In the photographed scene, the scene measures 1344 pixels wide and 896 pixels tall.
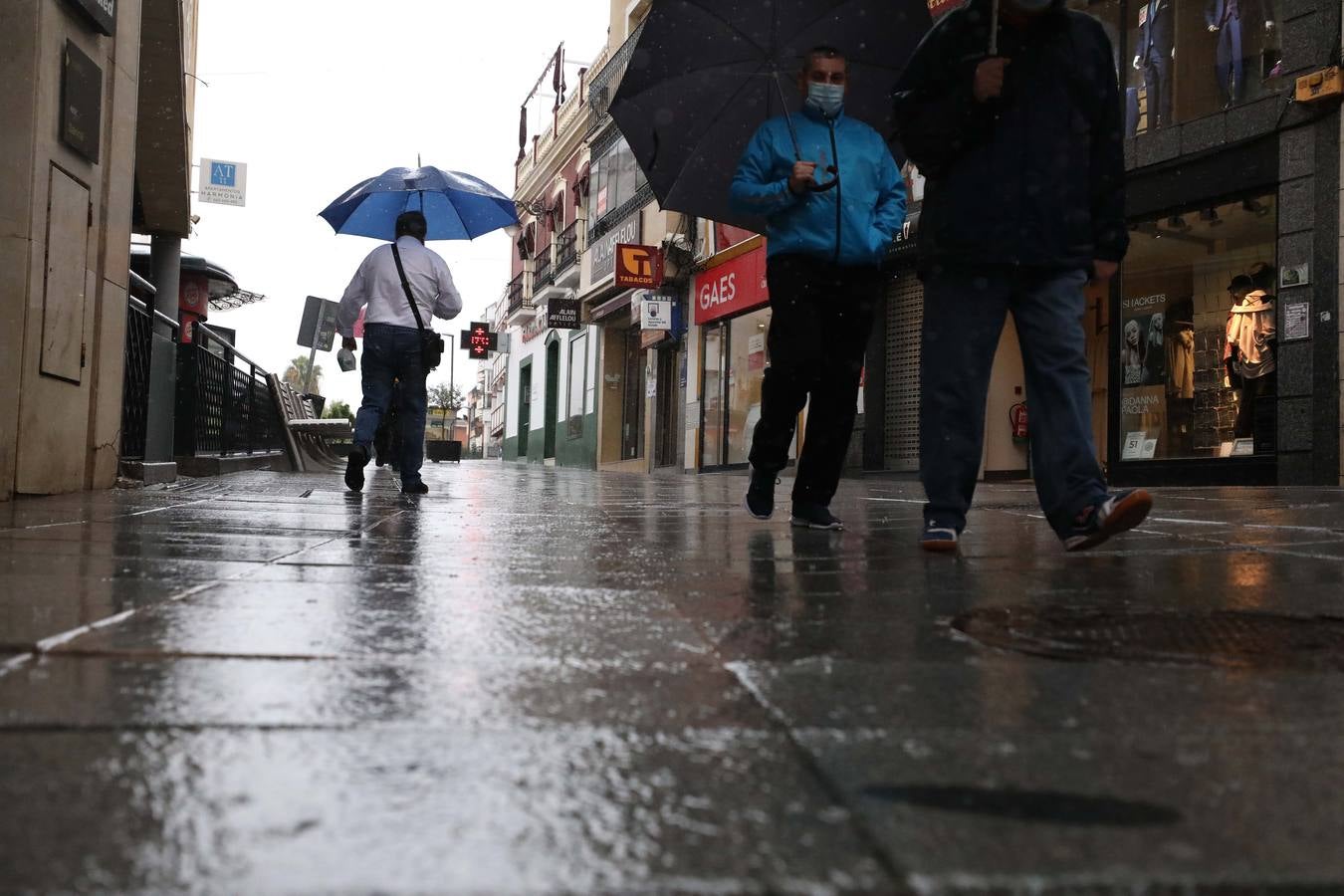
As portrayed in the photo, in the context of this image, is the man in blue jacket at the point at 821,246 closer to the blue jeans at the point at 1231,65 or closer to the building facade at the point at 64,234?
the building facade at the point at 64,234

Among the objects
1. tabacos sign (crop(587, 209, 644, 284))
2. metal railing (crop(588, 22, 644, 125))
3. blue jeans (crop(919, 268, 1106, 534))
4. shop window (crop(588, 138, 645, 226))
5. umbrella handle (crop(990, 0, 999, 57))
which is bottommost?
blue jeans (crop(919, 268, 1106, 534))

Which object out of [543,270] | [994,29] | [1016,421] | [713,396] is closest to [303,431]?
[1016,421]

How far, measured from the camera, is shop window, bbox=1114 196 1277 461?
12.0 metres

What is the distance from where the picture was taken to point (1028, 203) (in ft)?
12.9

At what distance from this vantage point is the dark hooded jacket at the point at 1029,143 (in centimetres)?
392

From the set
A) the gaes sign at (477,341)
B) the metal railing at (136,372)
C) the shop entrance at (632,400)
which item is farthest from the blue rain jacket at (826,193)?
the gaes sign at (477,341)

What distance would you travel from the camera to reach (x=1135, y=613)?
2.64 metres

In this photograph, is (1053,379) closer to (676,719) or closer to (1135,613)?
(1135,613)

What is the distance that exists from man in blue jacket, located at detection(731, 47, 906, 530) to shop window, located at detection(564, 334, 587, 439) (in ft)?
93.4

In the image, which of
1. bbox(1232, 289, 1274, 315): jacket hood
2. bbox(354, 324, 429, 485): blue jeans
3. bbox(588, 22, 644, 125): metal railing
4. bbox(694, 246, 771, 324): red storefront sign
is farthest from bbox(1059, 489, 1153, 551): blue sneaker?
bbox(588, 22, 644, 125): metal railing

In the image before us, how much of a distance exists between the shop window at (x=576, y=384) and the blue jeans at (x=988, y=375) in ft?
96.5

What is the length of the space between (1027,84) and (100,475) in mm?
5689

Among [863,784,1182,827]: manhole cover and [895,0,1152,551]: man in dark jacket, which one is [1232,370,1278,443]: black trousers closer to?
[895,0,1152,551]: man in dark jacket

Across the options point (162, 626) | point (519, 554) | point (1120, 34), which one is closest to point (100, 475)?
point (519, 554)
